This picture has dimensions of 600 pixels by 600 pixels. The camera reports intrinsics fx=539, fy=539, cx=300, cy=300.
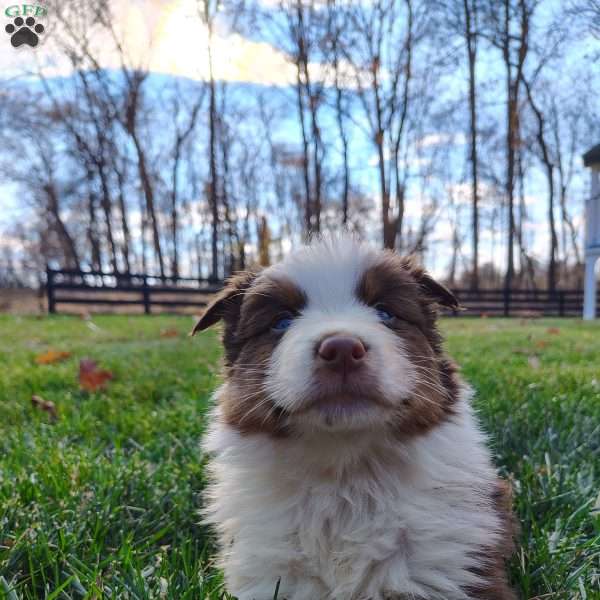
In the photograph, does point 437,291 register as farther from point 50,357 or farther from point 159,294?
point 159,294

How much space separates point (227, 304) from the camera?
8.17 feet

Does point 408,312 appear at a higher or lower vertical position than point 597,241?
lower

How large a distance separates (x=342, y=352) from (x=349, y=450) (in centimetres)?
42

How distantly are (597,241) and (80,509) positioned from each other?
652 cm

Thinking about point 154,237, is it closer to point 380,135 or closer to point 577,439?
point 380,135

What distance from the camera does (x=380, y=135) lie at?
15.0 metres

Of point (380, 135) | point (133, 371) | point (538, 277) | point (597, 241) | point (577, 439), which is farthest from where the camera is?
point (538, 277)

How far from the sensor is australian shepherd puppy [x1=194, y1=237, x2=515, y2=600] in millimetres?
1669

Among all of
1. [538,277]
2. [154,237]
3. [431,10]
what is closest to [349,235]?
[431,10]

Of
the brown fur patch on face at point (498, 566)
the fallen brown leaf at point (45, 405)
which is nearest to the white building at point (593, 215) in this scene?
the brown fur patch on face at point (498, 566)

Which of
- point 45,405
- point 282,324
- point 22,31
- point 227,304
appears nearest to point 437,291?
point 282,324

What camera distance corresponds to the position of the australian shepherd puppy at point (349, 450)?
1669mm

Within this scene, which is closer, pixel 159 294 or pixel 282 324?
pixel 282 324

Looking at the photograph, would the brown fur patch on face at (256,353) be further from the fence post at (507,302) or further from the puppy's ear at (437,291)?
the fence post at (507,302)
